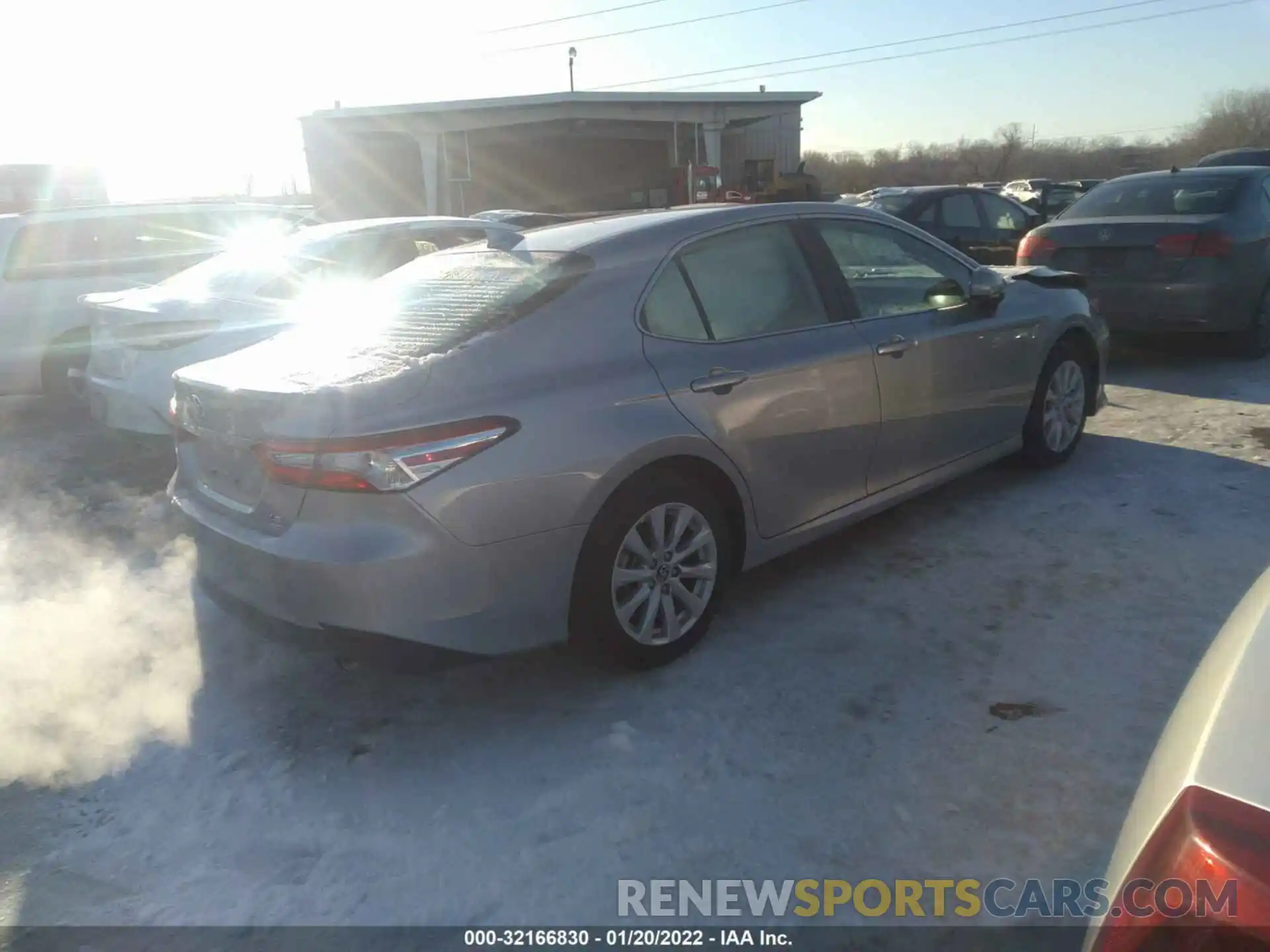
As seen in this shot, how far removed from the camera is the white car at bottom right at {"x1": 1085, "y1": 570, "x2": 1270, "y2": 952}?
120cm

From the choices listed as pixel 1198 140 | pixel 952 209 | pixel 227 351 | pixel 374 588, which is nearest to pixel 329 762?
pixel 374 588

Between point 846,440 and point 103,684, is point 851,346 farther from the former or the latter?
point 103,684

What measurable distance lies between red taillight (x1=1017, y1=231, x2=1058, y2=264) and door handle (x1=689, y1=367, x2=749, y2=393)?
5781 millimetres

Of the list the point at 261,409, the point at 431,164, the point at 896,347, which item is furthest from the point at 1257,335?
the point at 431,164

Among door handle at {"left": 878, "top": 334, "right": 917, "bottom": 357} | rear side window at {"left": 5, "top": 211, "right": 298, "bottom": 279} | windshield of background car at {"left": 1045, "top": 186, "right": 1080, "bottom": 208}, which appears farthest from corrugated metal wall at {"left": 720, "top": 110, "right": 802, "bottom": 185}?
door handle at {"left": 878, "top": 334, "right": 917, "bottom": 357}

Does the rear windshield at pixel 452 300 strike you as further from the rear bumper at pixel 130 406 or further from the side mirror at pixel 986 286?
the side mirror at pixel 986 286

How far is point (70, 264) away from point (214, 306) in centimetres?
309

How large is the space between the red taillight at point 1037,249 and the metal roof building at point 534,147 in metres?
21.2

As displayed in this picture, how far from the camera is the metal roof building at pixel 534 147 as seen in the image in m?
29.3

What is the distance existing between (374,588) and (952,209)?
1124 cm

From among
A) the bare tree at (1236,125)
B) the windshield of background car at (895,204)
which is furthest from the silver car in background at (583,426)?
the bare tree at (1236,125)

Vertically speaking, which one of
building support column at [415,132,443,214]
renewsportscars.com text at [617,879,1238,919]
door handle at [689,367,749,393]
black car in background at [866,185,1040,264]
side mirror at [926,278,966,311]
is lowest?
renewsportscars.com text at [617,879,1238,919]

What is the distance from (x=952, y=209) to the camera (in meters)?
12.6

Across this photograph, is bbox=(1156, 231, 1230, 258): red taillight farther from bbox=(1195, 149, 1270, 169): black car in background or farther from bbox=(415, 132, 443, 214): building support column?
bbox=(415, 132, 443, 214): building support column
